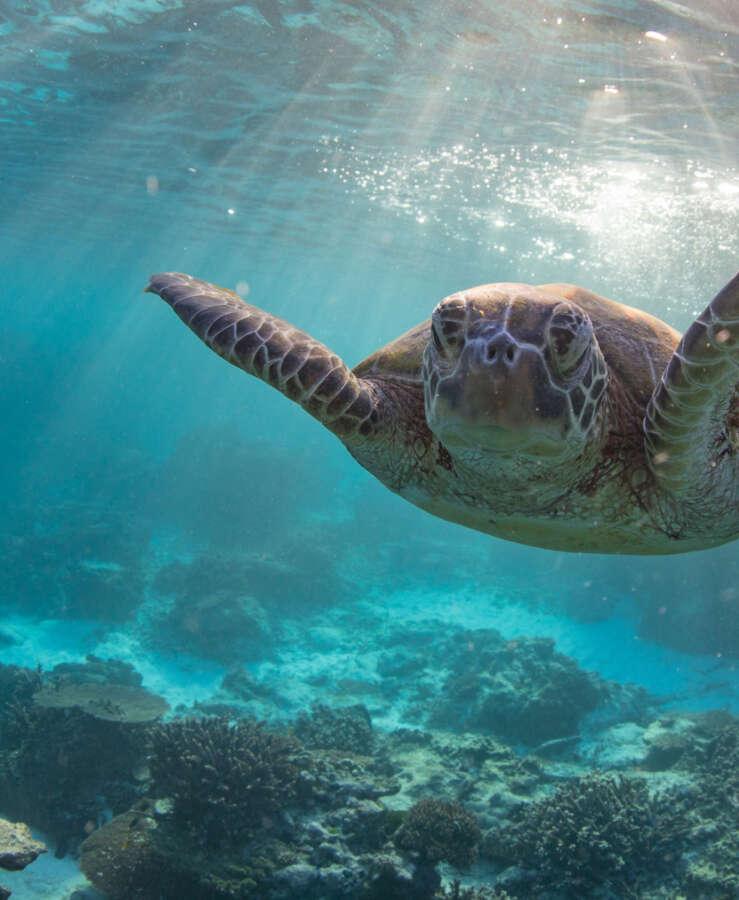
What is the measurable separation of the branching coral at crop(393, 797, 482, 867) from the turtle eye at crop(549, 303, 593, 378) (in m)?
4.50

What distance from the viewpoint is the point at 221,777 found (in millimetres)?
4996

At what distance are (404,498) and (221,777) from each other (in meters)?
3.45

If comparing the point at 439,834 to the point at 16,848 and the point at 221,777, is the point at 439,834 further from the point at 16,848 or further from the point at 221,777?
the point at 16,848

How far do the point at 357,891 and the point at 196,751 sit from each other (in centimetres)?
194

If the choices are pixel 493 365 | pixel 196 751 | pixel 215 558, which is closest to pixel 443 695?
pixel 196 751

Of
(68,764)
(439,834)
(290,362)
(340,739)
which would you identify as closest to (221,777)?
(439,834)

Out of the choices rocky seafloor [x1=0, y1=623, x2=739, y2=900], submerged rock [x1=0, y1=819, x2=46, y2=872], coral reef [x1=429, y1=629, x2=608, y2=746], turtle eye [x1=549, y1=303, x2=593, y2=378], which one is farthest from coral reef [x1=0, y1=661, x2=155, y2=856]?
turtle eye [x1=549, y1=303, x2=593, y2=378]

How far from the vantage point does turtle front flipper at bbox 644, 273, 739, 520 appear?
1821mm

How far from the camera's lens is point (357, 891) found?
4.22m

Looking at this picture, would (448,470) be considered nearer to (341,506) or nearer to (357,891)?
(357,891)

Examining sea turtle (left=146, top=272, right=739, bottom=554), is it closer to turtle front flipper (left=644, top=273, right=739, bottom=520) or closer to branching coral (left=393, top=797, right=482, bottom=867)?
turtle front flipper (left=644, top=273, right=739, bottom=520)

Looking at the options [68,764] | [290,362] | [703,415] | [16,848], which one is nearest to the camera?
[703,415]

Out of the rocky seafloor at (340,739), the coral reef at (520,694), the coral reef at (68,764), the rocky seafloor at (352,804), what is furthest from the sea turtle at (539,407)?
the coral reef at (520,694)

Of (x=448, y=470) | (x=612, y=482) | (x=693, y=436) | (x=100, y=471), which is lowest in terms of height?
(x=100, y=471)
